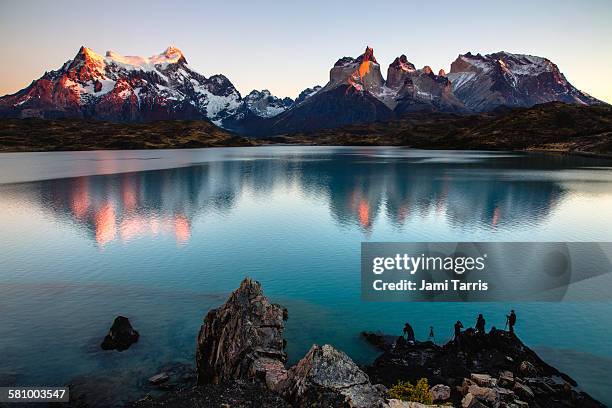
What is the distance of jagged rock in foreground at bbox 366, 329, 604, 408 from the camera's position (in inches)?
963

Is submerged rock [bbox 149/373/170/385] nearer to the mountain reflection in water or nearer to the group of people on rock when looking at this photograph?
the group of people on rock

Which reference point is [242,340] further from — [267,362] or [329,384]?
[329,384]

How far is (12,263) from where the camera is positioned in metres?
55.6

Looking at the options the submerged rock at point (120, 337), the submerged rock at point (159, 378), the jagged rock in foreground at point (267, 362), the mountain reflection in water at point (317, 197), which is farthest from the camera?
the mountain reflection in water at point (317, 197)

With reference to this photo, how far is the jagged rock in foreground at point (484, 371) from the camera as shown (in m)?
24.5

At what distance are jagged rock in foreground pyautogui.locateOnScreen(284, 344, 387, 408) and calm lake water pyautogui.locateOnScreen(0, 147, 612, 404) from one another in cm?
975

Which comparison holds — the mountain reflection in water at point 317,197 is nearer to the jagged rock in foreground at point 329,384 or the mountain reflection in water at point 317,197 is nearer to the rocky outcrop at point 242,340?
the rocky outcrop at point 242,340

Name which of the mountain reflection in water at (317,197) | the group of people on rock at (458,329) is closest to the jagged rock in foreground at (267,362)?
the group of people on rock at (458,329)

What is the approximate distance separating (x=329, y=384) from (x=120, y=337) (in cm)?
2009

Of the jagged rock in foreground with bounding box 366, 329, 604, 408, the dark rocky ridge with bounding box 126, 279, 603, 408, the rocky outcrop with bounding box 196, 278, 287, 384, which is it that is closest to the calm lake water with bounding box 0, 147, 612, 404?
the jagged rock in foreground with bounding box 366, 329, 604, 408

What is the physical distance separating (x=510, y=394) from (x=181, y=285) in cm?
3583

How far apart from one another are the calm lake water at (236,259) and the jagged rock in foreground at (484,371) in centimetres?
236

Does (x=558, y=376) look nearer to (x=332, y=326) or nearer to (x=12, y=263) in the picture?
(x=332, y=326)

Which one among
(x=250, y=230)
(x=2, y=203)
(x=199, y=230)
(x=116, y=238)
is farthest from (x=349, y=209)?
(x=2, y=203)
